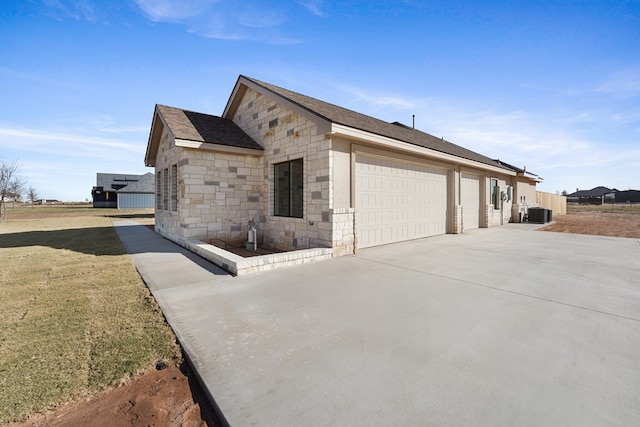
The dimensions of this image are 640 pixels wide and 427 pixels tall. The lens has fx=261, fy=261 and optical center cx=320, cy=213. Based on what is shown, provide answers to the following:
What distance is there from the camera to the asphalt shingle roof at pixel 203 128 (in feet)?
27.8

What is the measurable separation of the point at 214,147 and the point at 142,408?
25.4ft

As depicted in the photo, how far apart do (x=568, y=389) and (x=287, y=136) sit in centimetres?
813

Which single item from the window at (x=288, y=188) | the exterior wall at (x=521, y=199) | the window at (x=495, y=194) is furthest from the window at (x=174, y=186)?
the exterior wall at (x=521, y=199)

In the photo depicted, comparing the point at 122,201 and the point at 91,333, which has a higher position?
the point at 122,201

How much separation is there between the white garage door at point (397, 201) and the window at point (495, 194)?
595 centimetres

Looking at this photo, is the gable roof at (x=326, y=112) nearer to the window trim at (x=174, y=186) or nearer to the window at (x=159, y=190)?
the window trim at (x=174, y=186)

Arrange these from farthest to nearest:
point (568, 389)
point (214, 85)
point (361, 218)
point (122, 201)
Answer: point (122, 201)
point (214, 85)
point (361, 218)
point (568, 389)

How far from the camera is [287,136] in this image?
852 centimetres

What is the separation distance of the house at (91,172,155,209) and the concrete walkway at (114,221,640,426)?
41.6 meters

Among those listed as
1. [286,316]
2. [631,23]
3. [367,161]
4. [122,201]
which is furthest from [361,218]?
[122,201]

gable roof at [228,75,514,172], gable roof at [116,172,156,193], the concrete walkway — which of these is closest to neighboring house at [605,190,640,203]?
gable roof at [228,75,514,172]

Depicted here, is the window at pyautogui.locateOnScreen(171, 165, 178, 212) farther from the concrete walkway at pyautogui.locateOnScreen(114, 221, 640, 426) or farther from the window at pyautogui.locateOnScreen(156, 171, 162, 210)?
the concrete walkway at pyautogui.locateOnScreen(114, 221, 640, 426)

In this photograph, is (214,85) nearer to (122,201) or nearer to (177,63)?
(177,63)

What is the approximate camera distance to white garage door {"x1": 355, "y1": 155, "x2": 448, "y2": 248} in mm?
8359
